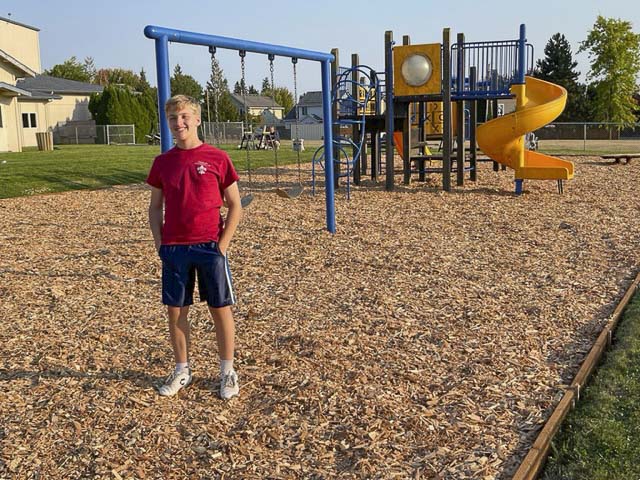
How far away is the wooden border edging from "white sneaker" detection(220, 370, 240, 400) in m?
1.58

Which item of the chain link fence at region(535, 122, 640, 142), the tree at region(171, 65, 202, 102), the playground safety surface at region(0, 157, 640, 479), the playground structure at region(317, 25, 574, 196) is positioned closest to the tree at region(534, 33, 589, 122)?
the chain link fence at region(535, 122, 640, 142)

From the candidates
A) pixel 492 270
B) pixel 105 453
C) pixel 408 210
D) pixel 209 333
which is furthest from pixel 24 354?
pixel 408 210

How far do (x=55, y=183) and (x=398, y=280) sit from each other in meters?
10.8

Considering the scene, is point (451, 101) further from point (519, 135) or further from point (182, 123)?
point (182, 123)

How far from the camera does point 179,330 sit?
384cm

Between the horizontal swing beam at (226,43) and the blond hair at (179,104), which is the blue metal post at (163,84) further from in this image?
the blond hair at (179,104)

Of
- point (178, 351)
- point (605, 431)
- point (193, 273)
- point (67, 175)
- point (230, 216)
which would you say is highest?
point (230, 216)

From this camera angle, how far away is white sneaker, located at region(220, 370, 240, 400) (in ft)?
12.4

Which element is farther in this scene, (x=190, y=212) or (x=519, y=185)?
(x=519, y=185)

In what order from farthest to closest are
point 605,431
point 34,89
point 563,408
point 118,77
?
point 118,77 → point 34,89 → point 563,408 → point 605,431

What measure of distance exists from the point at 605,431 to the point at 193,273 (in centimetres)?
220

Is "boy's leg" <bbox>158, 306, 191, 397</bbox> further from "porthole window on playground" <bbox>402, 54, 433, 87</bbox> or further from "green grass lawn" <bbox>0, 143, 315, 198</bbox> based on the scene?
"green grass lawn" <bbox>0, 143, 315, 198</bbox>

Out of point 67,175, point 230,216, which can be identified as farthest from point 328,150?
point 67,175

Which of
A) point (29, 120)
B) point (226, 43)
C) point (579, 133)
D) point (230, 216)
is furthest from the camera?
point (579, 133)
